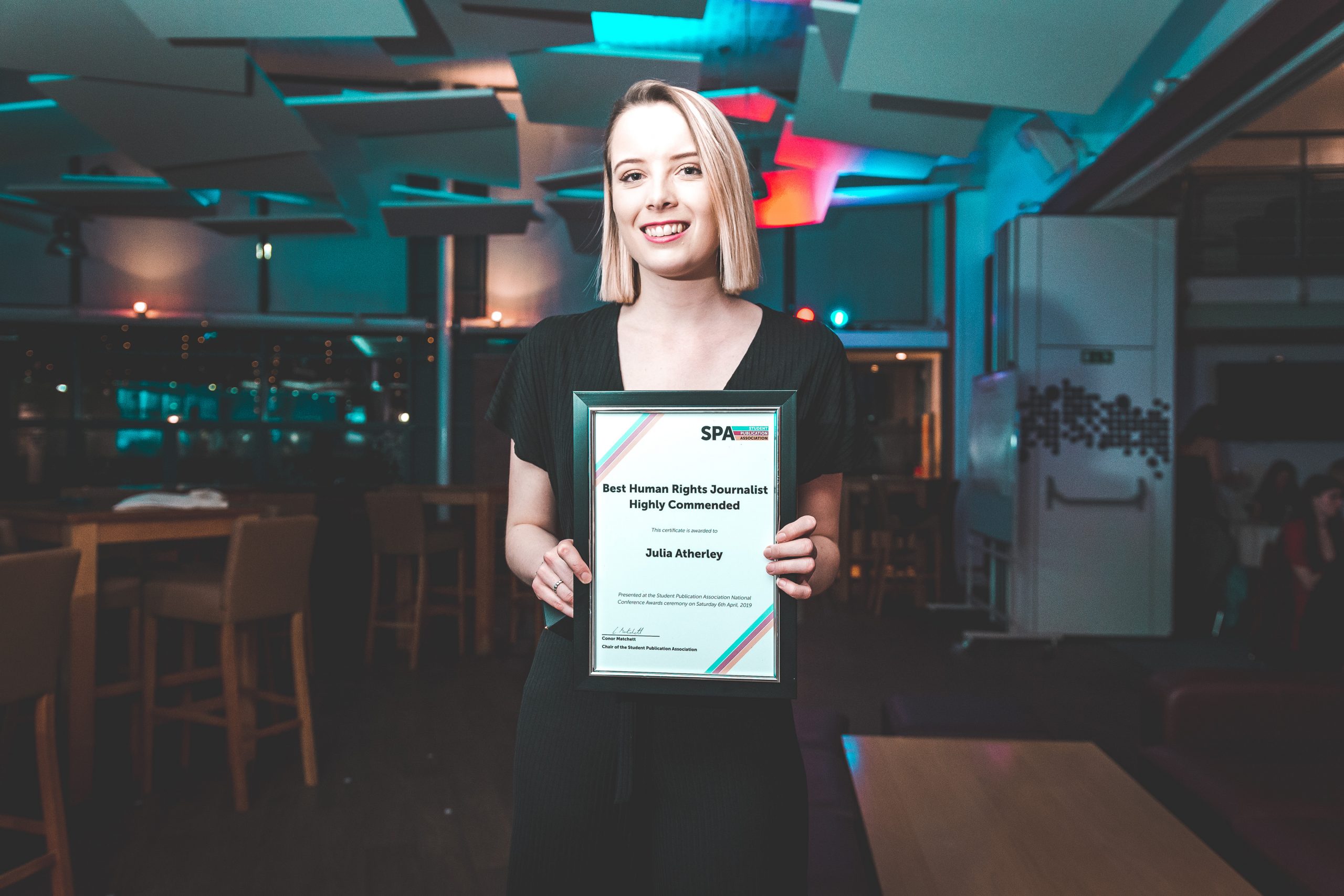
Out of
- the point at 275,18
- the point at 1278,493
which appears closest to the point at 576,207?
the point at 275,18

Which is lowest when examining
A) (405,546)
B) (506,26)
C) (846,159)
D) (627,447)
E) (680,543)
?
(405,546)

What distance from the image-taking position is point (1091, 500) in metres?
A: 5.41

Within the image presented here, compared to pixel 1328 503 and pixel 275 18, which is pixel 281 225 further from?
pixel 1328 503

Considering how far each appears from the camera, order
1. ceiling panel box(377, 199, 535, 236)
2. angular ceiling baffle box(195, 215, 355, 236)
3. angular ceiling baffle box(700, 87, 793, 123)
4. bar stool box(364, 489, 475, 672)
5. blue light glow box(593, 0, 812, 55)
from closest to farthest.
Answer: bar stool box(364, 489, 475, 672)
angular ceiling baffle box(700, 87, 793, 123)
blue light glow box(593, 0, 812, 55)
ceiling panel box(377, 199, 535, 236)
angular ceiling baffle box(195, 215, 355, 236)

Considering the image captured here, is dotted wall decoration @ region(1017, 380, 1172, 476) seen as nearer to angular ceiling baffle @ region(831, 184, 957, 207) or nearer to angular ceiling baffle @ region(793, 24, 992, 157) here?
angular ceiling baffle @ region(793, 24, 992, 157)

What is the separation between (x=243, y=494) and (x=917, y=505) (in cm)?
489

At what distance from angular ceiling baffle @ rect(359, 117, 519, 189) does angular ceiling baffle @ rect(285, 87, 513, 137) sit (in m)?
0.12

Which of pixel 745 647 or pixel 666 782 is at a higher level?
pixel 745 647

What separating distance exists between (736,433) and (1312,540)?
5.18m

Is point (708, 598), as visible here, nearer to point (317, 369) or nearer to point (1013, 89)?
point (1013, 89)

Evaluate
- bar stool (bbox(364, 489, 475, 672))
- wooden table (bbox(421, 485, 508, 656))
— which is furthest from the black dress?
wooden table (bbox(421, 485, 508, 656))

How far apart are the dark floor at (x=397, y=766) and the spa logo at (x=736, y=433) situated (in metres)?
1.99

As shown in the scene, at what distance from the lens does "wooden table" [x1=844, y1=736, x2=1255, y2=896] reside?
4.74 ft

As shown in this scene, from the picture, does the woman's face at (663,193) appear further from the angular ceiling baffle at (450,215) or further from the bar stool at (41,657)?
the angular ceiling baffle at (450,215)
